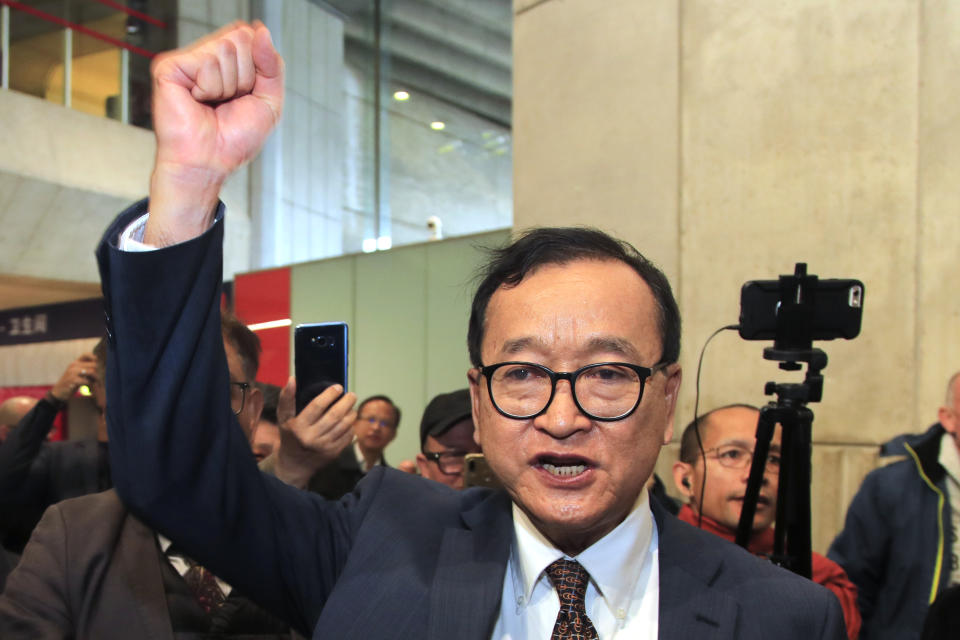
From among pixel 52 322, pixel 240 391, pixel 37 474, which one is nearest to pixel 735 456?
pixel 240 391

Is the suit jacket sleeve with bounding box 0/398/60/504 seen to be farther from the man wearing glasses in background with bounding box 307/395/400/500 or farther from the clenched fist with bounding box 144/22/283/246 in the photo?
the clenched fist with bounding box 144/22/283/246

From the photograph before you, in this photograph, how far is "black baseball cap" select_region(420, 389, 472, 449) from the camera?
2510 mm

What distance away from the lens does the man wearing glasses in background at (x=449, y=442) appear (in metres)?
2.48

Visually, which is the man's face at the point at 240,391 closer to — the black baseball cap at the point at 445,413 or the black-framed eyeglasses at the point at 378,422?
the black baseball cap at the point at 445,413

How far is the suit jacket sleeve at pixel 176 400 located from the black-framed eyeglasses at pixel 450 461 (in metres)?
1.50

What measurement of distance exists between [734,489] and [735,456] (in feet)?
0.32

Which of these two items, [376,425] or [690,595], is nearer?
[690,595]

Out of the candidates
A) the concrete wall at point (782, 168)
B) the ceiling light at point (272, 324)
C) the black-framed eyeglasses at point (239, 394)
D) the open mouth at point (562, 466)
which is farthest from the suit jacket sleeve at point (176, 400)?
the ceiling light at point (272, 324)

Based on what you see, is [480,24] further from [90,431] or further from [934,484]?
[934,484]

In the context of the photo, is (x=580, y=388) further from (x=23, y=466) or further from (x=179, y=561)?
(x=23, y=466)

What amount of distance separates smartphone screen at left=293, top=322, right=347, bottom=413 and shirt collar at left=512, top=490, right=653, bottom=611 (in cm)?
52

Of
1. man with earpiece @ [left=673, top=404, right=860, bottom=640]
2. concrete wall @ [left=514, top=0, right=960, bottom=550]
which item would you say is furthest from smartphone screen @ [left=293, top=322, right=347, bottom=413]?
concrete wall @ [left=514, top=0, right=960, bottom=550]

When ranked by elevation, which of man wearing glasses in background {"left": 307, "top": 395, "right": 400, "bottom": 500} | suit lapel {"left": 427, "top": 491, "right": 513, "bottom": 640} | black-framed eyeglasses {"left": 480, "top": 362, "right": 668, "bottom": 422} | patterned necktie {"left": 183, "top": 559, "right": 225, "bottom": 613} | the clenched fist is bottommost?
man wearing glasses in background {"left": 307, "top": 395, "right": 400, "bottom": 500}

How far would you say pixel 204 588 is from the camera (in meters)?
1.45
